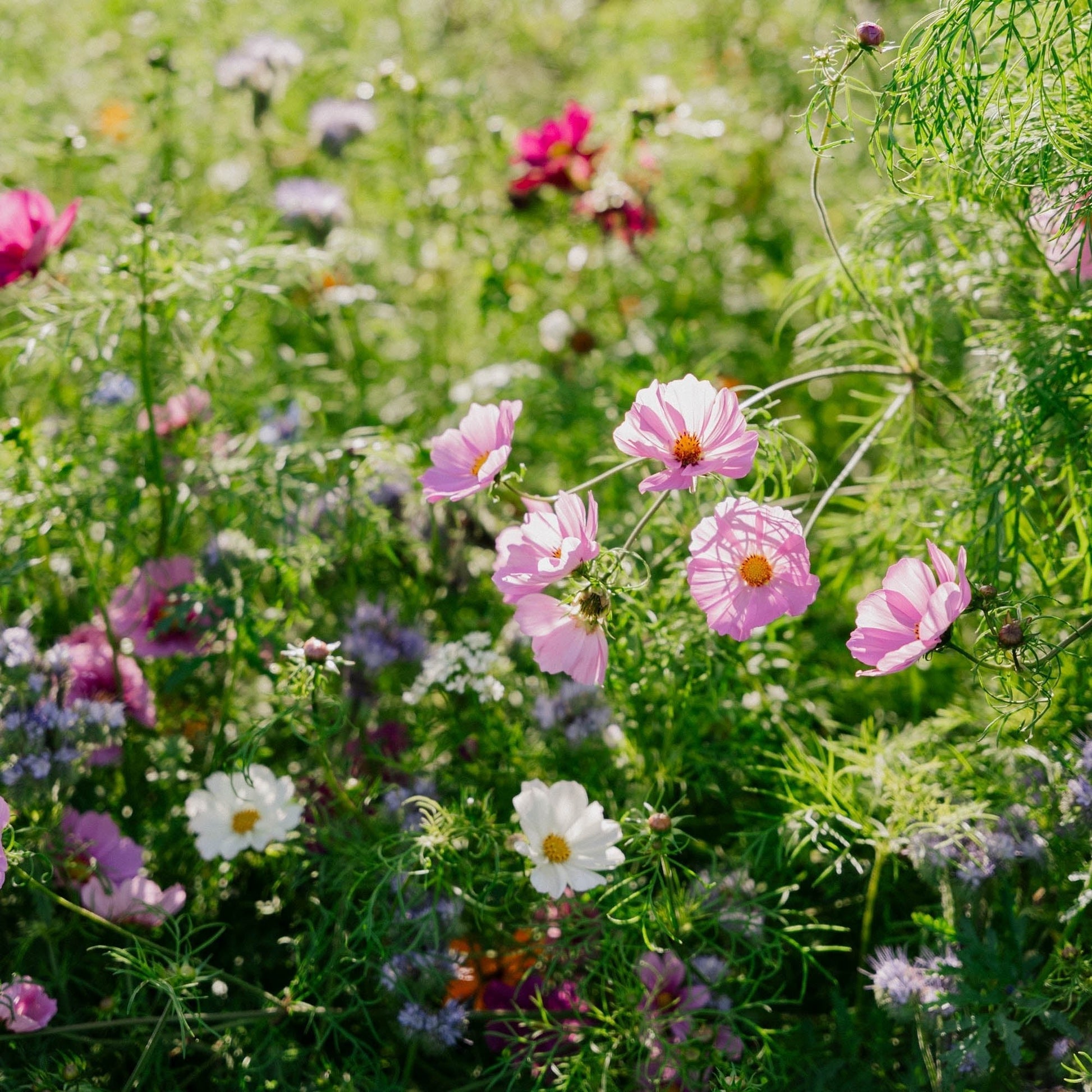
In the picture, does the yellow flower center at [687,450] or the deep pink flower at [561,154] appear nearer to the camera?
the yellow flower center at [687,450]

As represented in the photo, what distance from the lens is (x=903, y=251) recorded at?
142cm

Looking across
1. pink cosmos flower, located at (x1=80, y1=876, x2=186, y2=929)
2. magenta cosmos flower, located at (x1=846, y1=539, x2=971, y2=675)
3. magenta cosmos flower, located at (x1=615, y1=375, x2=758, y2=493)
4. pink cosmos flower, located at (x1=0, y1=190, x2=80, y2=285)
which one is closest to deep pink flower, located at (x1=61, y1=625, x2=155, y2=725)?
pink cosmos flower, located at (x1=80, y1=876, x2=186, y2=929)

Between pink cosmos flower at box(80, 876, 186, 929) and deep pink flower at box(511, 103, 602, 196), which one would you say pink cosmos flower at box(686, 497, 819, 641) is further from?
deep pink flower at box(511, 103, 602, 196)

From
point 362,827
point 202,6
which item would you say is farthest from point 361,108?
point 362,827

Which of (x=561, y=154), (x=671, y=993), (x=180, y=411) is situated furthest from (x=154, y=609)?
(x=561, y=154)

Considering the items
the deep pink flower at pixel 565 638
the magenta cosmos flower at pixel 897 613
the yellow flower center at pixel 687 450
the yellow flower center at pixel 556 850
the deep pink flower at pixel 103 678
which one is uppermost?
the yellow flower center at pixel 687 450

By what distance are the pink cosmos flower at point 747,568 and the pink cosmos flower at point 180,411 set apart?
0.92 m

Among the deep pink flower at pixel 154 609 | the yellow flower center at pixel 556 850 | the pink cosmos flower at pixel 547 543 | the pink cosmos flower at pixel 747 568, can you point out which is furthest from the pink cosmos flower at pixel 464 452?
the deep pink flower at pixel 154 609

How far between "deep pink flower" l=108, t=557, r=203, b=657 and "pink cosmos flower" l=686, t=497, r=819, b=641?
0.75 meters

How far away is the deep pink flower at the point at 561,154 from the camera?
6.00ft

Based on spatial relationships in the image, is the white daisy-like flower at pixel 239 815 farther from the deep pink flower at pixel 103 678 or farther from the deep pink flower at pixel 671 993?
the deep pink flower at pixel 671 993

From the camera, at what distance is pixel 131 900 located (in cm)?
121

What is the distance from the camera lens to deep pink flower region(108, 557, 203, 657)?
1437 mm

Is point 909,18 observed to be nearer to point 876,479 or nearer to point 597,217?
point 597,217
